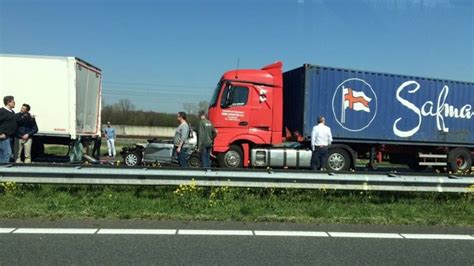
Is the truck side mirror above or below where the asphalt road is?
above

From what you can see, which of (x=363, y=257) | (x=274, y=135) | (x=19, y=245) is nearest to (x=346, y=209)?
(x=363, y=257)

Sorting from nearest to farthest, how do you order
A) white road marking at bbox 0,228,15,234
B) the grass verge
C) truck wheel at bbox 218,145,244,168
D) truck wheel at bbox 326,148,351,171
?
white road marking at bbox 0,228,15,234 < the grass verge < truck wheel at bbox 218,145,244,168 < truck wheel at bbox 326,148,351,171

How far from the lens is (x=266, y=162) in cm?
1512

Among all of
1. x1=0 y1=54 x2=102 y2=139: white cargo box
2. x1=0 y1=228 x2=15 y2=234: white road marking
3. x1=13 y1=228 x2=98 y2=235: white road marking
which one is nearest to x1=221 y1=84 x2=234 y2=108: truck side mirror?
x1=0 y1=54 x2=102 y2=139: white cargo box

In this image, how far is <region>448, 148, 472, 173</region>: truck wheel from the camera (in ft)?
54.5

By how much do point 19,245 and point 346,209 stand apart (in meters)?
4.89

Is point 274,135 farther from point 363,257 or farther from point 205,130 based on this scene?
point 363,257

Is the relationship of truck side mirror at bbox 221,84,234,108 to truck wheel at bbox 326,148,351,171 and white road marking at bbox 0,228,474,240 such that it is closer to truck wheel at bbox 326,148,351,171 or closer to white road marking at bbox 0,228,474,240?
truck wheel at bbox 326,148,351,171

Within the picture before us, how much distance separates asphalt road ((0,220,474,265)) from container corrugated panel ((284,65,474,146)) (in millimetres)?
8921

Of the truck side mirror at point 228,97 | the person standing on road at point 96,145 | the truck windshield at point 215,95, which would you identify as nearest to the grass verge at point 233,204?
the truck side mirror at point 228,97

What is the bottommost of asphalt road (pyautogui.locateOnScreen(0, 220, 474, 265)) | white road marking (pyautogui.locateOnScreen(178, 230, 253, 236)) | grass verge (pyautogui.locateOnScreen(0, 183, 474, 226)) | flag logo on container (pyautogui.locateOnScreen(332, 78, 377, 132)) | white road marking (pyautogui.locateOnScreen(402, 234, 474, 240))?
asphalt road (pyautogui.locateOnScreen(0, 220, 474, 265))

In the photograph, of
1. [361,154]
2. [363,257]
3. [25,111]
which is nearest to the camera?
[363,257]

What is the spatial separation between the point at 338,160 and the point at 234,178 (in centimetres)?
781

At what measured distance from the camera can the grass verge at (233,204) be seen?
717 cm
